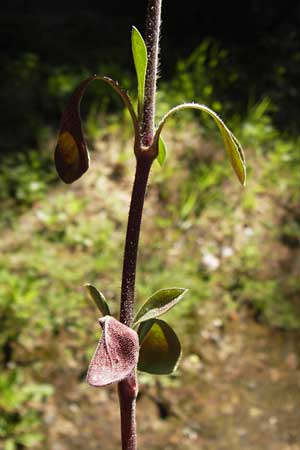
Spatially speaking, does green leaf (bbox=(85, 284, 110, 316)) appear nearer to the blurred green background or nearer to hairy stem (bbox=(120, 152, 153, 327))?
hairy stem (bbox=(120, 152, 153, 327))

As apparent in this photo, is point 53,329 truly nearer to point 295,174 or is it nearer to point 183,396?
point 183,396

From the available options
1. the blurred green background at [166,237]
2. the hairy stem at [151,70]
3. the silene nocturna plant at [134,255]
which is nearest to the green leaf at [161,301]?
the silene nocturna plant at [134,255]

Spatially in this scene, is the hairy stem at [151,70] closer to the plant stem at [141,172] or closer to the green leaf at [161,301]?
the plant stem at [141,172]

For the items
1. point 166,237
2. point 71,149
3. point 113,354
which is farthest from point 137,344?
point 166,237

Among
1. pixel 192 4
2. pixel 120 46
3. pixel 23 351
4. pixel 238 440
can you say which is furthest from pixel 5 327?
pixel 192 4

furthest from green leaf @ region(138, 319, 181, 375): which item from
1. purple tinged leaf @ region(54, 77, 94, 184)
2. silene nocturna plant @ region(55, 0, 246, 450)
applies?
purple tinged leaf @ region(54, 77, 94, 184)
